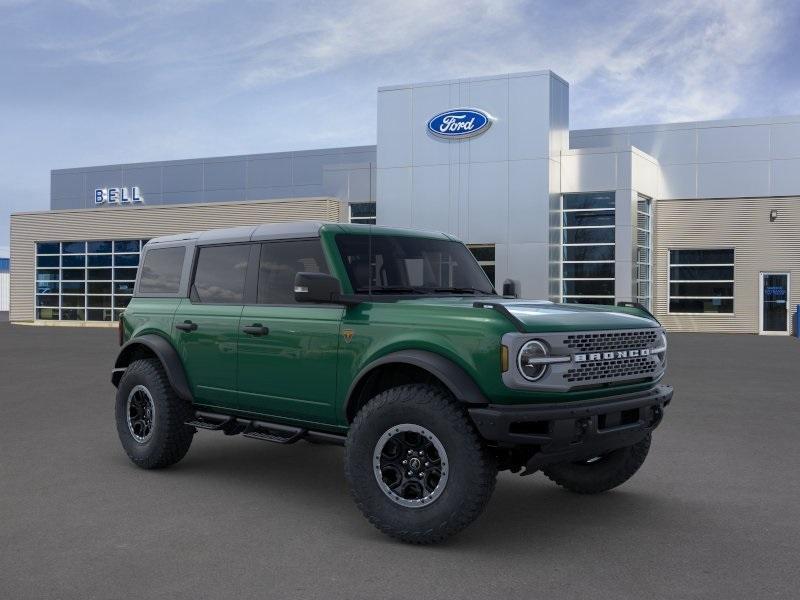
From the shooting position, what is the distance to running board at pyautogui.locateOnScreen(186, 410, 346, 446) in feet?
19.6

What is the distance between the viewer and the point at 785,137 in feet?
104

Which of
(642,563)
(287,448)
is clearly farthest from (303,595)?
(287,448)

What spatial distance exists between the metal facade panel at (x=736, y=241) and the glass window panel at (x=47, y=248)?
27.3m

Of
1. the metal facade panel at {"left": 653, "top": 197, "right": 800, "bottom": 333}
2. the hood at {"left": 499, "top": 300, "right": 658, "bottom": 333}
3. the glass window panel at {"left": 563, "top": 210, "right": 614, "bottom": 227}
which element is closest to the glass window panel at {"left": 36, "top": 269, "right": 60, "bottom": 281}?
the glass window panel at {"left": 563, "top": 210, "right": 614, "bottom": 227}

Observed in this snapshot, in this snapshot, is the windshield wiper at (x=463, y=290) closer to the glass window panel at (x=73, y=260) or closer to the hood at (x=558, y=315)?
the hood at (x=558, y=315)

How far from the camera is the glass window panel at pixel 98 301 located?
127 ft

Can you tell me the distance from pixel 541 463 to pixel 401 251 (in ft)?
7.28

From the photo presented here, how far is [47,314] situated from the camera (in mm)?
40438

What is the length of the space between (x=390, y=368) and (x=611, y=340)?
1433 mm

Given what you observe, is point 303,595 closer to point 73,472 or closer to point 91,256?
point 73,472

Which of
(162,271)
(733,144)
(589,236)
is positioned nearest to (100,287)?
(589,236)

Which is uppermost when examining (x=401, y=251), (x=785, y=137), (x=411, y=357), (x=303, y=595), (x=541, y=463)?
(x=785, y=137)

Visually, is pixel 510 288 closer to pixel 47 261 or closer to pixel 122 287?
pixel 122 287

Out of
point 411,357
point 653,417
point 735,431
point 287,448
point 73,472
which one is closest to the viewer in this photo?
point 411,357
